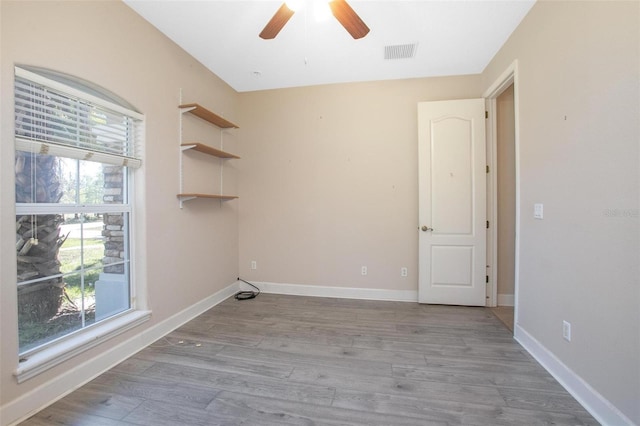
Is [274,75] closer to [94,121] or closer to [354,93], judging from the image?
[354,93]

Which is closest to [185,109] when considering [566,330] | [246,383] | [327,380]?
[246,383]

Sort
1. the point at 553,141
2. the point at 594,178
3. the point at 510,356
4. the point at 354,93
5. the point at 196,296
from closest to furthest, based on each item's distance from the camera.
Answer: the point at 594,178, the point at 553,141, the point at 510,356, the point at 196,296, the point at 354,93

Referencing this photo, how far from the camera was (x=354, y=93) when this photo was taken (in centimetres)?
326

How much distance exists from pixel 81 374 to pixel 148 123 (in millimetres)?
2001

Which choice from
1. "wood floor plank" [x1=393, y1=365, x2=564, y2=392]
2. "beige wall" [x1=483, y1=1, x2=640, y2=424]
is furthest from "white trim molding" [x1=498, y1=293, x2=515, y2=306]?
"wood floor plank" [x1=393, y1=365, x2=564, y2=392]

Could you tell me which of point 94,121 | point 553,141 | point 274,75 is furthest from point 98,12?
point 553,141

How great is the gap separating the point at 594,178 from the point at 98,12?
3520 millimetres

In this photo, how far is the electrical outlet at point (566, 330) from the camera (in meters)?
1.64

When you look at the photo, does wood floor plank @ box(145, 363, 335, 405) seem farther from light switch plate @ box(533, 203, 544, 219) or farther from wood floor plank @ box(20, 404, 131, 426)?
light switch plate @ box(533, 203, 544, 219)

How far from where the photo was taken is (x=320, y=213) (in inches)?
134

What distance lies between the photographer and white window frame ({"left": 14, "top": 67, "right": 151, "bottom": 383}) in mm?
1481

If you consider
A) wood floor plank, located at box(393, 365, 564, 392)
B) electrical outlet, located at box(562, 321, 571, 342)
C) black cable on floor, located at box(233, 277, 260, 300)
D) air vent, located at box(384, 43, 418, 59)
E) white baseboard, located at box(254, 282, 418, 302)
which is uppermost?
air vent, located at box(384, 43, 418, 59)

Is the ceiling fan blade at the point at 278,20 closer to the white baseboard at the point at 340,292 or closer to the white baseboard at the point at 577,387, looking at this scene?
the white baseboard at the point at 340,292

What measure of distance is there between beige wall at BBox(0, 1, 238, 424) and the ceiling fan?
1190 millimetres
